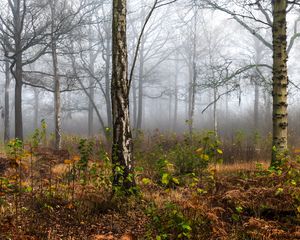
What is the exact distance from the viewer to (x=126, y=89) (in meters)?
5.27

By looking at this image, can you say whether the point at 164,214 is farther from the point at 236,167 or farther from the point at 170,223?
the point at 236,167

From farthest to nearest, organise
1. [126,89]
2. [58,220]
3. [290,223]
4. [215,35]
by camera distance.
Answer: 1. [215,35]
2. [126,89]
3. [58,220]
4. [290,223]

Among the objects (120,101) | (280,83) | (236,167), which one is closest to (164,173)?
(120,101)

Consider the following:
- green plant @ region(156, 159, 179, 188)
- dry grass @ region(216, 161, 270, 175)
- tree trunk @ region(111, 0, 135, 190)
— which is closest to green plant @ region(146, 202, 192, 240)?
green plant @ region(156, 159, 179, 188)

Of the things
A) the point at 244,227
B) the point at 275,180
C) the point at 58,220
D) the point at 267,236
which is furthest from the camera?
the point at 275,180

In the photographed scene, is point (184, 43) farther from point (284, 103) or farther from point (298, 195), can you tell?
point (298, 195)

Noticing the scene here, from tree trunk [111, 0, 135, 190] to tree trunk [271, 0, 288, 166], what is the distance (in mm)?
→ 3248

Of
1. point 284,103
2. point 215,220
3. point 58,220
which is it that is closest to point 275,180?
point 215,220

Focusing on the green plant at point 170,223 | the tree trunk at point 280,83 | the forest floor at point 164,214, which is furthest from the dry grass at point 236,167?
the green plant at point 170,223

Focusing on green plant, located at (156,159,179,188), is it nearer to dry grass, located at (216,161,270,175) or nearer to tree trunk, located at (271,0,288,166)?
tree trunk, located at (271,0,288,166)

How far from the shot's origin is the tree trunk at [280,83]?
670 cm

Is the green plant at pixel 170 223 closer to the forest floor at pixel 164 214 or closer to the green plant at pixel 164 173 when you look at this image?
the forest floor at pixel 164 214

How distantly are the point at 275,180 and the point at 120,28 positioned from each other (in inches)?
131

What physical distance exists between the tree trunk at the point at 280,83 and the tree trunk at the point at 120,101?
325 cm
